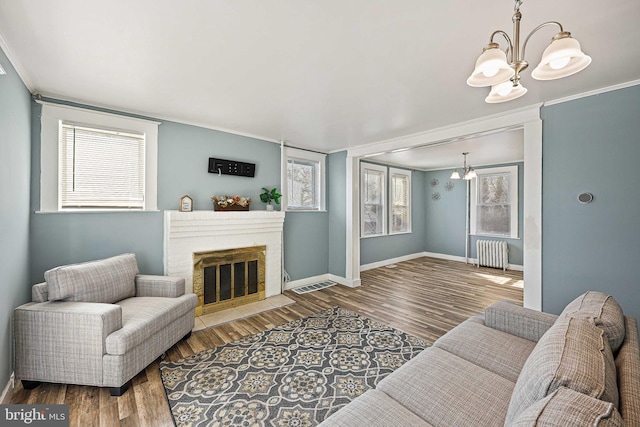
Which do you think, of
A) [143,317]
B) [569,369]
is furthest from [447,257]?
[143,317]

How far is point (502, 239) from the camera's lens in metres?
6.23

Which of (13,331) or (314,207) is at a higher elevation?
(314,207)

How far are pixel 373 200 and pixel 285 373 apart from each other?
4.71 metres

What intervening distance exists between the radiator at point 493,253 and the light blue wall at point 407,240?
4.91 ft

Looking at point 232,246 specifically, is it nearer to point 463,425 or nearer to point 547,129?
point 463,425

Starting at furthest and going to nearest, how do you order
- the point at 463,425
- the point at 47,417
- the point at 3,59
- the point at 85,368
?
the point at 85,368, the point at 3,59, the point at 47,417, the point at 463,425

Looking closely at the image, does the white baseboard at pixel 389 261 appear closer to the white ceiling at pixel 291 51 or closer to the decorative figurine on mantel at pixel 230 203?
the decorative figurine on mantel at pixel 230 203

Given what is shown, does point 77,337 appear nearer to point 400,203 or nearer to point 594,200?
point 594,200

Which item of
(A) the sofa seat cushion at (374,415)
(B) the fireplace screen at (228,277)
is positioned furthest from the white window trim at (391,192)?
(A) the sofa seat cushion at (374,415)

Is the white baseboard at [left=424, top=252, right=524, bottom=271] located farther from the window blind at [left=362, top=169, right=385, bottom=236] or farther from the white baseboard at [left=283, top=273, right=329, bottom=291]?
the white baseboard at [left=283, top=273, right=329, bottom=291]

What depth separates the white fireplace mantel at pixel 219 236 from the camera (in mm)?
3223

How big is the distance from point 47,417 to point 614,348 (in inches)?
126

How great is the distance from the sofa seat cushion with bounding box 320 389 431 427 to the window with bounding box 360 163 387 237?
193 inches

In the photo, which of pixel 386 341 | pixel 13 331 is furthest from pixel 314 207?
pixel 13 331
